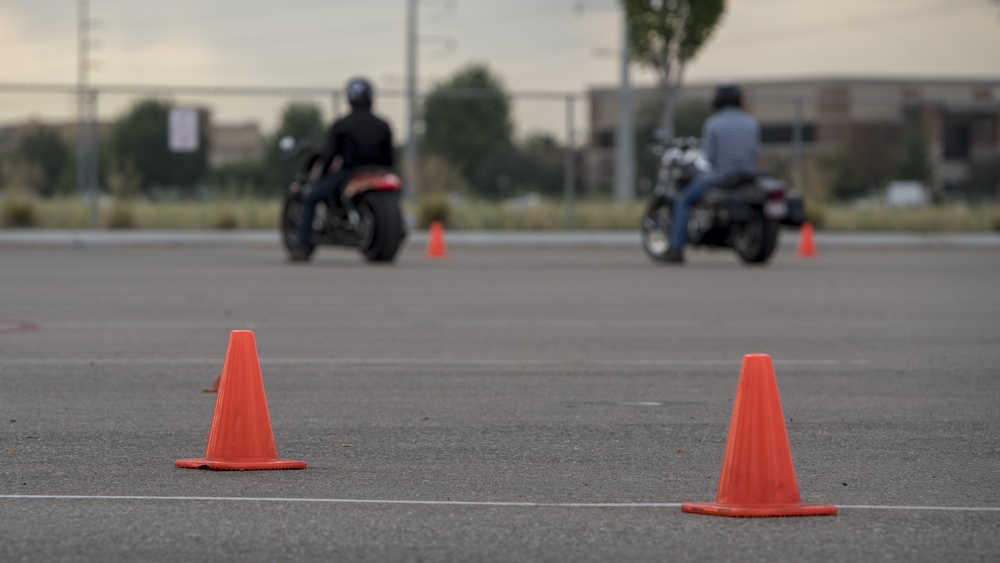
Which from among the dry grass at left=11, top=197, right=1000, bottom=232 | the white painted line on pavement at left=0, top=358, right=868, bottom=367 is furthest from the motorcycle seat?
the dry grass at left=11, top=197, right=1000, bottom=232

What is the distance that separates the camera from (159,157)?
107 feet

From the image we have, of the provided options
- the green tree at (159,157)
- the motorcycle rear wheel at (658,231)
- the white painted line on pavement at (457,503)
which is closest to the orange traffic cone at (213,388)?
the white painted line on pavement at (457,503)

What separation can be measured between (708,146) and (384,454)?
13.1 meters

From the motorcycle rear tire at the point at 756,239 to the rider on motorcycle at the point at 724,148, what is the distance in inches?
24.1

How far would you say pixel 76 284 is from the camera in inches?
639

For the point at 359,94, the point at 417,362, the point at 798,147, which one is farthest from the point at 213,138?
the point at 417,362

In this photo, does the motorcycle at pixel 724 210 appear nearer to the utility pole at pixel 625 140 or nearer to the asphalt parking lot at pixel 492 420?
the asphalt parking lot at pixel 492 420

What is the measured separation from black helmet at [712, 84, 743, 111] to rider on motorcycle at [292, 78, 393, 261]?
3.73m

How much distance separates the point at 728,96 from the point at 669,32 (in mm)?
13051

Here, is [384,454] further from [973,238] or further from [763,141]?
[763,141]

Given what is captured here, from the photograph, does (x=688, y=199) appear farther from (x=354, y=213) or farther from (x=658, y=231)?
(x=354, y=213)

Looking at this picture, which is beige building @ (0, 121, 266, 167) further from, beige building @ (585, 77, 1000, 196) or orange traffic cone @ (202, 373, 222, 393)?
beige building @ (585, 77, 1000, 196)

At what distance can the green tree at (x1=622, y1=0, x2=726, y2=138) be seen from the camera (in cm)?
3186

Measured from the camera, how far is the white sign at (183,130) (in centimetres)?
2662
